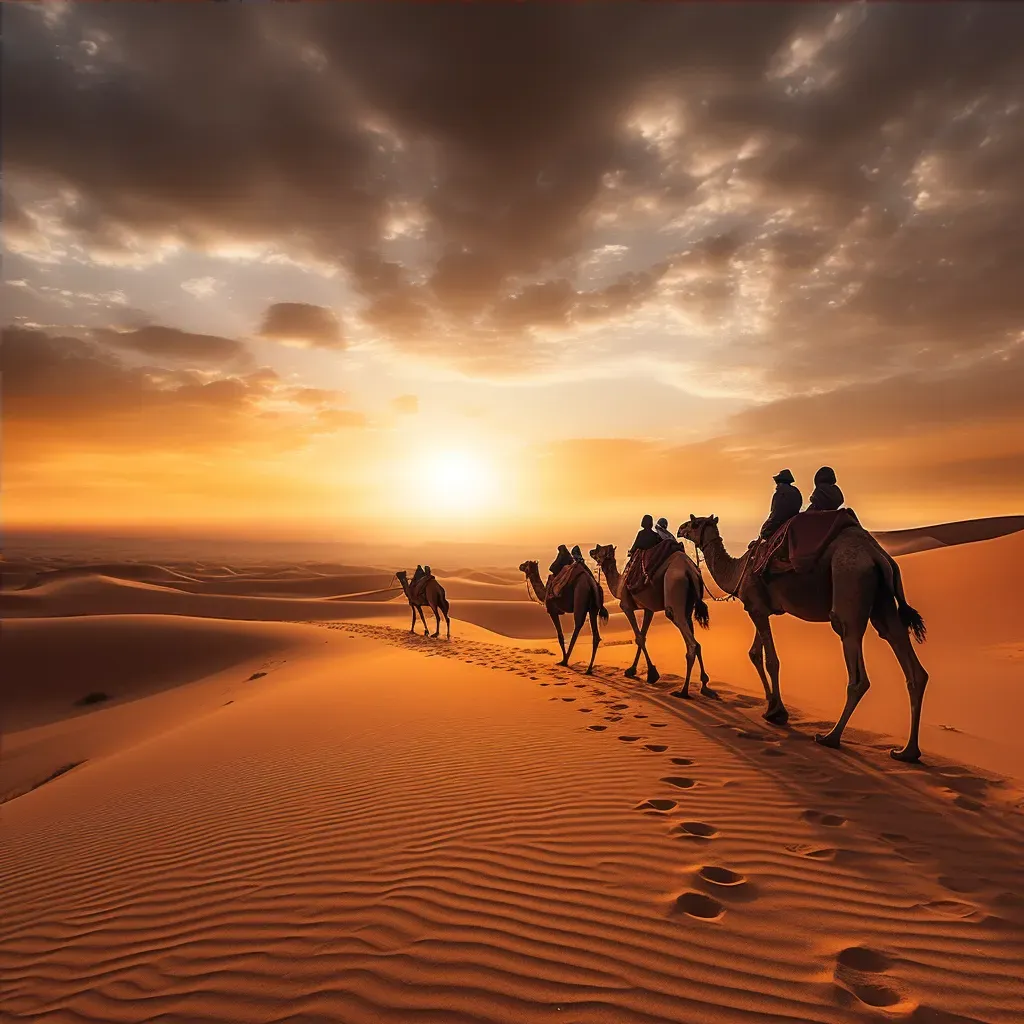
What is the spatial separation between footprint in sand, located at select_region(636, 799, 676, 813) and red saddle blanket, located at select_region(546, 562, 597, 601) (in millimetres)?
6901

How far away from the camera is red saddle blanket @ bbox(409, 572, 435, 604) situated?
21.8 meters

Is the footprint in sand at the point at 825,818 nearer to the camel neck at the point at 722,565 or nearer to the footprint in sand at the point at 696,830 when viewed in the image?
the footprint in sand at the point at 696,830

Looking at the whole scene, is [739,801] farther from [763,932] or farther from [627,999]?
[627,999]

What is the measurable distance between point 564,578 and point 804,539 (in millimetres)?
5912

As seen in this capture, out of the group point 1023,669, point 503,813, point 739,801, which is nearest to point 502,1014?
point 503,813

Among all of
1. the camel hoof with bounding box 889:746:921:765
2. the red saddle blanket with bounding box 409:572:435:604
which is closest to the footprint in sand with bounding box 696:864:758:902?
the camel hoof with bounding box 889:746:921:765

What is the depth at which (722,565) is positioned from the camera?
8.66 m

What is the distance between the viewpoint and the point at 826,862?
3.67 metres

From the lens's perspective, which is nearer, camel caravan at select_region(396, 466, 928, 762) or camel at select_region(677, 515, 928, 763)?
camel at select_region(677, 515, 928, 763)

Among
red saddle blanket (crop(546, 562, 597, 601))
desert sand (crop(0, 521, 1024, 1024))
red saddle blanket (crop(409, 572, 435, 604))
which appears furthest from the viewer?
red saddle blanket (crop(409, 572, 435, 604))

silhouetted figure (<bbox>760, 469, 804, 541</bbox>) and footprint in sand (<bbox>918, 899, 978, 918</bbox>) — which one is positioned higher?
silhouetted figure (<bbox>760, 469, 804, 541</bbox>)

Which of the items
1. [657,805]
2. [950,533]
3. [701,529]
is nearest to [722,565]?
[701,529]

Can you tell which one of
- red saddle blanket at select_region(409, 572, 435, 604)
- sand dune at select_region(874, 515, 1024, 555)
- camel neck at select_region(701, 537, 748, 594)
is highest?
sand dune at select_region(874, 515, 1024, 555)

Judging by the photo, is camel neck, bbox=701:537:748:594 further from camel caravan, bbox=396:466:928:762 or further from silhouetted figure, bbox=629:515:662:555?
silhouetted figure, bbox=629:515:662:555
